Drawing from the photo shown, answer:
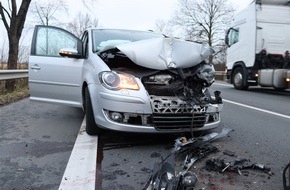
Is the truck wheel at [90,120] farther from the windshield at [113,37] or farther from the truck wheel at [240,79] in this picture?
the truck wheel at [240,79]

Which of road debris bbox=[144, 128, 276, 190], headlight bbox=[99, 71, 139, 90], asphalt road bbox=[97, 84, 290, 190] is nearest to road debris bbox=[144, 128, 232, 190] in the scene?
road debris bbox=[144, 128, 276, 190]

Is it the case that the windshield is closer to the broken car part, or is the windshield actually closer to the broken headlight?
the broken headlight

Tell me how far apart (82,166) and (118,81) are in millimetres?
1227

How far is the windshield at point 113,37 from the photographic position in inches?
226

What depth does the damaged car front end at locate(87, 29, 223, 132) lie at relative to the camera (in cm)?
444

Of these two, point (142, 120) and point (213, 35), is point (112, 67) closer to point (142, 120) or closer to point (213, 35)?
point (142, 120)

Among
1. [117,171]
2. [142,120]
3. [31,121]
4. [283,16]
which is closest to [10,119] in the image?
[31,121]

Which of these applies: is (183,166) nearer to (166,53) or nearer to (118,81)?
(118,81)

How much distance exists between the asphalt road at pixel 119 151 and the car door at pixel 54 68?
509 mm

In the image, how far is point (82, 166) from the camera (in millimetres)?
3791

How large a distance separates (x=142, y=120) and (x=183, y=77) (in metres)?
0.81

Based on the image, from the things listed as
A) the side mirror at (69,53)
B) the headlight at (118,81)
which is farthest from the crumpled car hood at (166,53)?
the side mirror at (69,53)

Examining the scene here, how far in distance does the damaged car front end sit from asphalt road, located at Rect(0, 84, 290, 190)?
0.36 metres

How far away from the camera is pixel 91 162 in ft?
12.9
